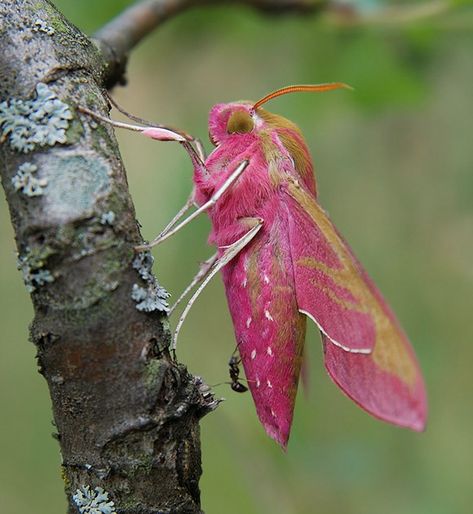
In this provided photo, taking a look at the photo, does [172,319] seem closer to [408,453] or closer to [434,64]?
[408,453]

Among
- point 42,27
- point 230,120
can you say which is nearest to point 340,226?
point 230,120

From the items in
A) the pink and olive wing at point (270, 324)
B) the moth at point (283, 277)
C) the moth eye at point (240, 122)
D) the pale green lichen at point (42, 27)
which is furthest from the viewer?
the moth eye at point (240, 122)

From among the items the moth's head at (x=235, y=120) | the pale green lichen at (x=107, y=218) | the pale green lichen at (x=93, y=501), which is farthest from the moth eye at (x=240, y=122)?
the pale green lichen at (x=93, y=501)

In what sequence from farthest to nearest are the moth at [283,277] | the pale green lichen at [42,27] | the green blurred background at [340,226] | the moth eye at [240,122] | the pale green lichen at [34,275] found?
the green blurred background at [340,226] < the moth eye at [240,122] < the moth at [283,277] < the pale green lichen at [42,27] < the pale green lichen at [34,275]

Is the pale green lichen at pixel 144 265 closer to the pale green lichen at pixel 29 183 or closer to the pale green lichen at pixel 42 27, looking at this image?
the pale green lichen at pixel 29 183

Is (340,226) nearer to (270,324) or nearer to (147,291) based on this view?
(270,324)

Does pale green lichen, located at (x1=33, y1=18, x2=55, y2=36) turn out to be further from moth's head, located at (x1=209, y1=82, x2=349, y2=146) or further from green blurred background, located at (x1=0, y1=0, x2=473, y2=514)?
green blurred background, located at (x1=0, y1=0, x2=473, y2=514)
